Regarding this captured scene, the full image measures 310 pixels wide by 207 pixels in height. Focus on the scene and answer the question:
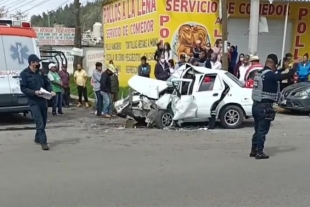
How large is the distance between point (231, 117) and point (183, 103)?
1.37m

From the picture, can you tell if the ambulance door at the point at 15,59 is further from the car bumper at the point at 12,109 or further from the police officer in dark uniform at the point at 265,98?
the police officer in dark uniform at the point at 265,98

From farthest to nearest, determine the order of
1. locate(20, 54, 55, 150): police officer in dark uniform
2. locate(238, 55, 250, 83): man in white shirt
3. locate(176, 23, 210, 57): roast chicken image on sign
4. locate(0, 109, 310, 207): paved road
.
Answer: locate(176, 23, 210, 57): roast chicken image on sign < locate(238, 55, 250, 83): man in white shirt < locate(20, 54, 55, 150): police officer in dark uniform < locate(0, 109, 310, 207): paved road

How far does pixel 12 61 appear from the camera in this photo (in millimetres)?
12391

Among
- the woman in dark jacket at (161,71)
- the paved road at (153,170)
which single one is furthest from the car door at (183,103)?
the woman in dark jacket at (161,71)

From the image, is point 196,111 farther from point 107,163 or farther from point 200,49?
point 200,49

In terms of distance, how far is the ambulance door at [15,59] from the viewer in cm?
1233

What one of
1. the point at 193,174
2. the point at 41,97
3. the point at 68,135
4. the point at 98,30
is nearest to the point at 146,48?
the point at 68,135

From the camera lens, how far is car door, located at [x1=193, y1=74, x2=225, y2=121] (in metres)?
11.9

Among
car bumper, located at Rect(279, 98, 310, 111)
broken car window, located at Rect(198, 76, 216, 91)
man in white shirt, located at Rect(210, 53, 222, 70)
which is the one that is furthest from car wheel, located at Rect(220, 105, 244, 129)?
man in white shirt, located at Rect(210, 53, 222, 70)

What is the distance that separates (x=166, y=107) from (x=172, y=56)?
8242 millimetres

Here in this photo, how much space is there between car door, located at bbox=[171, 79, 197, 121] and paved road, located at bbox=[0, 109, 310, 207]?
41 cm

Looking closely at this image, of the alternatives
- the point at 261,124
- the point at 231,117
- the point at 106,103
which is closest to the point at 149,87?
the point at 231,117

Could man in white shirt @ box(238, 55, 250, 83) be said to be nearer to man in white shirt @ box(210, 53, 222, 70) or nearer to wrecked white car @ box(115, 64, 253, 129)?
man in white shirt @ box(210, 53, 222, 70)

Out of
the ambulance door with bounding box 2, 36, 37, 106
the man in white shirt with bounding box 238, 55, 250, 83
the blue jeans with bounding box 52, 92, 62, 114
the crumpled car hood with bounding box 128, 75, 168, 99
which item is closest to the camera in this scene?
the crumpled car hood with bounding box 128, 75, 168, 99
